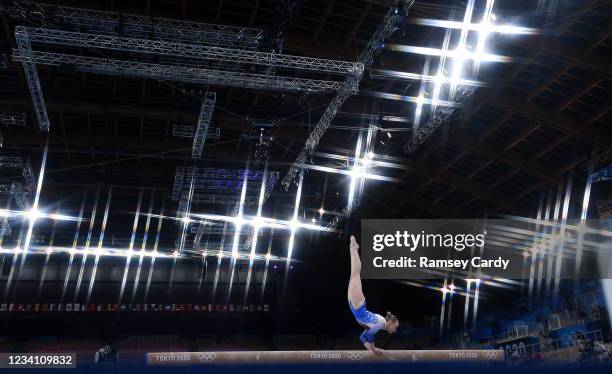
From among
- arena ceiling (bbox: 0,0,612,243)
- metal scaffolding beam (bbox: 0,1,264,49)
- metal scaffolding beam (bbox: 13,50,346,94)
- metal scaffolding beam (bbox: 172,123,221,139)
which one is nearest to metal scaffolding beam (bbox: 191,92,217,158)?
metal scaffolding beam (bbox: 172,123,221,139)

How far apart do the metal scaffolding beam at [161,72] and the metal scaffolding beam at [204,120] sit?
1.15 m

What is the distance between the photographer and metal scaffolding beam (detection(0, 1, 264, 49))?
1126cm

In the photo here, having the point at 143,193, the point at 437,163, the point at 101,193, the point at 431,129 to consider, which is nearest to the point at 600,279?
the point at 437,163

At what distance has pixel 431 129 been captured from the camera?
52.2 ft

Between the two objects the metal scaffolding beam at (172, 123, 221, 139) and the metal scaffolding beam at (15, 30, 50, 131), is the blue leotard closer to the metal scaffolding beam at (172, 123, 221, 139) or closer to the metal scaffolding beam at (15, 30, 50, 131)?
the metal scaffolding beam at (15, 30, 50, 131)

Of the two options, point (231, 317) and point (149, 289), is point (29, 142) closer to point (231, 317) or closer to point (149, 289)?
point (149, 289)

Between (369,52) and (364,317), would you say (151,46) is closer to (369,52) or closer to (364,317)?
(369,52)

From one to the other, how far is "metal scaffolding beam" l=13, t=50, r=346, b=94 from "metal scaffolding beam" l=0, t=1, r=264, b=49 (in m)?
0.71

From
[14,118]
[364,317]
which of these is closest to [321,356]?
[364,317]

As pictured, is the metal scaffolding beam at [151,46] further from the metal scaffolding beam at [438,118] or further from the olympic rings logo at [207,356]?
the olympic rings logo at [207,356]

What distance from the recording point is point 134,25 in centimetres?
1186

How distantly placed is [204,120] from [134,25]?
3.81 metres

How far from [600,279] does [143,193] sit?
18.9 metres

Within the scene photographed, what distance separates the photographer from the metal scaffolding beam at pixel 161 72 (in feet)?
39.3
